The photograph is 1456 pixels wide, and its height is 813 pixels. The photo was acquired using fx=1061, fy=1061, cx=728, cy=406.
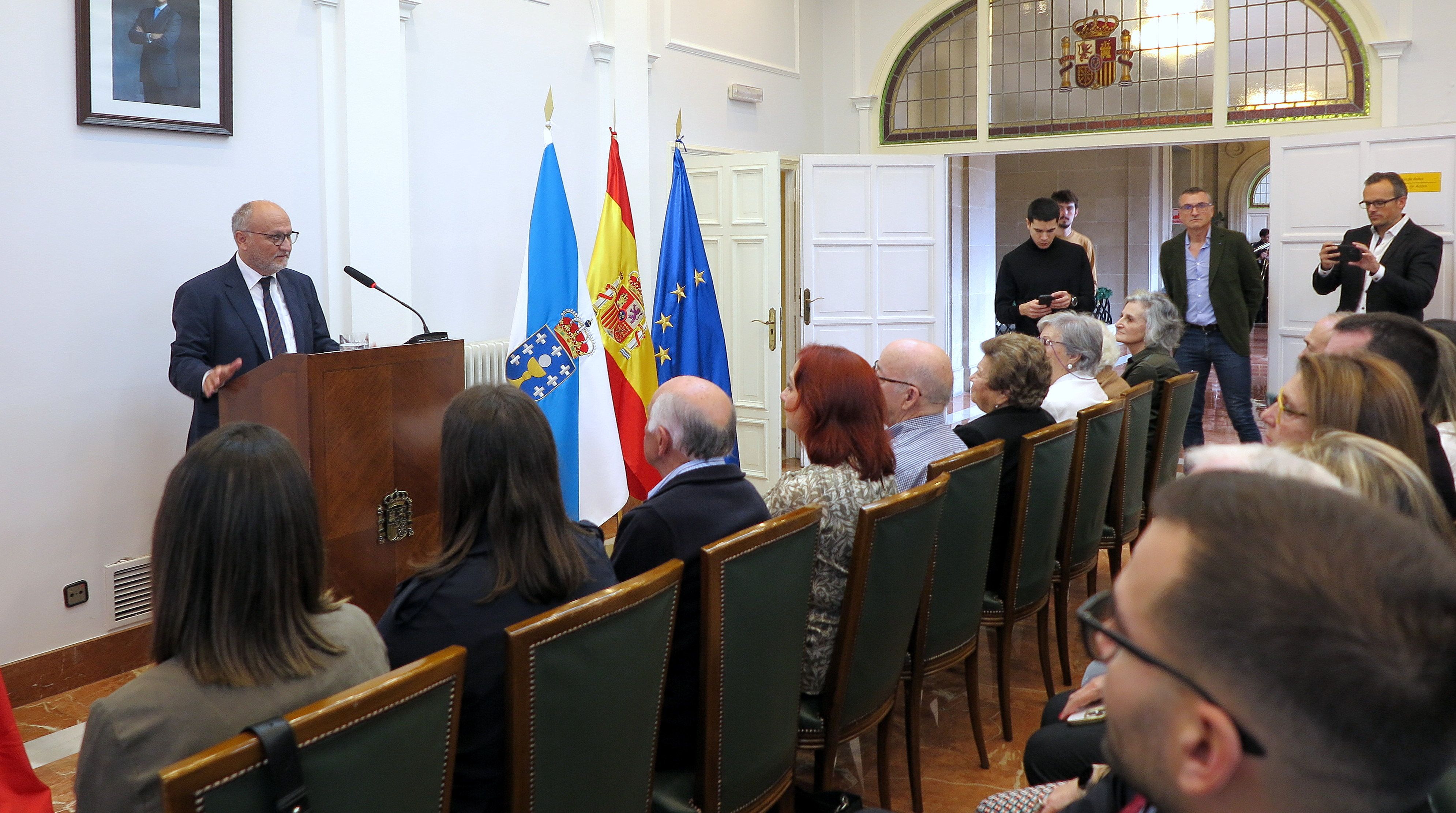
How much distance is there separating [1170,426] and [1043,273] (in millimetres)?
2155

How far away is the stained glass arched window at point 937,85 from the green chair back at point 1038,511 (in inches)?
196

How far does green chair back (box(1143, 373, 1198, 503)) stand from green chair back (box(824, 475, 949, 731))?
→ 6.45 ft

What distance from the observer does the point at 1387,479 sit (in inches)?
61.4

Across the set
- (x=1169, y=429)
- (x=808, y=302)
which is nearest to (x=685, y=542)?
(x=1169, y=429)

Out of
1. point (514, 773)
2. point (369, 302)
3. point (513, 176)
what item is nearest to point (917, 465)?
point (514, 773)

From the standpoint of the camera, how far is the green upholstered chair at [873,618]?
2.22m

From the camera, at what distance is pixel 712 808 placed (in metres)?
1.98

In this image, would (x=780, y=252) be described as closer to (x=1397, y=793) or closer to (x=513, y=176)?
(x=513, y=176)

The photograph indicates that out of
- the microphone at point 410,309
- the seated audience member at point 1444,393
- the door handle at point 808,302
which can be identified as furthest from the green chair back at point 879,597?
the door handle at point 808,302

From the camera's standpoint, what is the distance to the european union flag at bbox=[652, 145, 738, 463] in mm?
5844

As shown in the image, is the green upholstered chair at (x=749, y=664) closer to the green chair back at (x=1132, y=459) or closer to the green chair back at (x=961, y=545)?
the green chair back at (x=961, y=545)

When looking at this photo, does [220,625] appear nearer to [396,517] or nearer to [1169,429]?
[396,517]

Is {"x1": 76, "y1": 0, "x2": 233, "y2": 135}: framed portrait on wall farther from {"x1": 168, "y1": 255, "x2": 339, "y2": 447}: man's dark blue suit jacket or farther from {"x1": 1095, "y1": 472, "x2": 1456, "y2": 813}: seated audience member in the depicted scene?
{"x1": 1095, "y1": 472, "x2": 1456, "y2": 813}: seated audience member

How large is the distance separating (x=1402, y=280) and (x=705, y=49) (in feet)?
13.4
